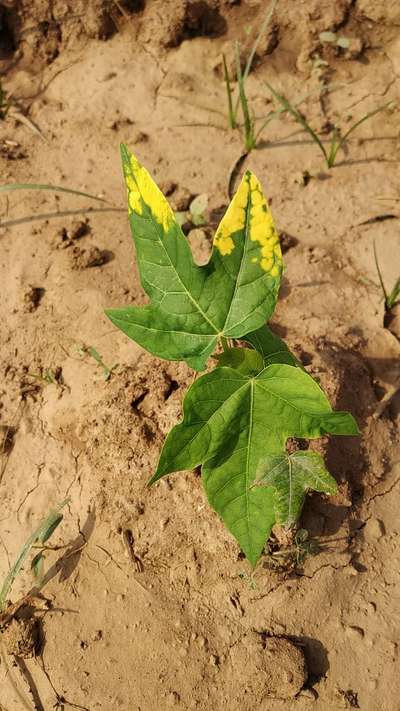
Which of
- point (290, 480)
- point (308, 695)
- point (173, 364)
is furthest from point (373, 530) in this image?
point (173, 364)

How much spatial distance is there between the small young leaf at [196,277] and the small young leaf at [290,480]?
0.35m

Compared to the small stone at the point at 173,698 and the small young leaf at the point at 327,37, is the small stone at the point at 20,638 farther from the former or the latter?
the small young leaf at the point at 327,37

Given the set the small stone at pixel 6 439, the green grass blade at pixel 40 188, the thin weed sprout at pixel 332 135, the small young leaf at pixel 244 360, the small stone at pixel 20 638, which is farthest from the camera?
the thin weed sprout at pixel 332 135

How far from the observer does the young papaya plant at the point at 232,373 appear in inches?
58.9

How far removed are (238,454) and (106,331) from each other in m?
1.08

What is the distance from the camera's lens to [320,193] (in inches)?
110

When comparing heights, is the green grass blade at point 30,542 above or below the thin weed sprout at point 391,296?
below

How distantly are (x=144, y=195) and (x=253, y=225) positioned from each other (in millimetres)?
301

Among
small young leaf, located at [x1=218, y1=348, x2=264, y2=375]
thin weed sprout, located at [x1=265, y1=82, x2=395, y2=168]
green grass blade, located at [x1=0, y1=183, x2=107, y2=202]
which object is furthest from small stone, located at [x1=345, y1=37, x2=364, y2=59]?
small young leaf, located at [x1=218, y1=348, x2=264, y2=375]

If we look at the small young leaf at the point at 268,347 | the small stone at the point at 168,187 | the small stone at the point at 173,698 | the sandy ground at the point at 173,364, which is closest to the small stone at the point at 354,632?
the sandy ground at the point at 173,364

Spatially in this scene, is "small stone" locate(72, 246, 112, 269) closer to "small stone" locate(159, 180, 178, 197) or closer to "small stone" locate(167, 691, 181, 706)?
"small stone" locate(159, 180, 178, 197)

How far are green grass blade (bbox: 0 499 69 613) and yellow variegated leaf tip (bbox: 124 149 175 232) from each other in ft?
3.80

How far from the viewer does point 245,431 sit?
158 centimetres

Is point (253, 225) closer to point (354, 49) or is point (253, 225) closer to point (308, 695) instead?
point (308, 695)
